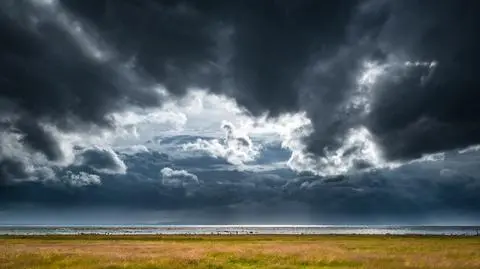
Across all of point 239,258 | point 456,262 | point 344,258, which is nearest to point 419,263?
point 456,262

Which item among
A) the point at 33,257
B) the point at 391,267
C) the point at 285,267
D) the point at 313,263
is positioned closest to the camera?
the point at 391,267

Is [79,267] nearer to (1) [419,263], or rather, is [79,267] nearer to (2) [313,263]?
(2) [313,263]

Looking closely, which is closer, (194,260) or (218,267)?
(218,267)

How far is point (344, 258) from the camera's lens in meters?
43.3

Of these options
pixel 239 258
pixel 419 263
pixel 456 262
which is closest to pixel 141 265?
pixel 239 258

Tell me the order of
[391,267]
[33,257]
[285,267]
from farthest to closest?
[33,257], [285,267], [391,267]

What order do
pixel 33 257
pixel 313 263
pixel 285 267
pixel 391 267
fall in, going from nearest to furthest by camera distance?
pixel 391 267 < pixel 285 267 < pixel 313 263 < pixel 33 257

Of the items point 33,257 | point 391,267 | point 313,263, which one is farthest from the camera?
point 33,257

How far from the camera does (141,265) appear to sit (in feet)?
130

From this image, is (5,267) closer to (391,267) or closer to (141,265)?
(141,265)

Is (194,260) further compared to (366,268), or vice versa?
(194,260)

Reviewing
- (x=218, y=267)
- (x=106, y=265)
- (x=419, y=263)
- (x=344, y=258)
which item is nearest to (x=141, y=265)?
(x=106, y=265)

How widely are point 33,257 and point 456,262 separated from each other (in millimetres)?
37975

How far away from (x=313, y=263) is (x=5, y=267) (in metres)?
25.2
